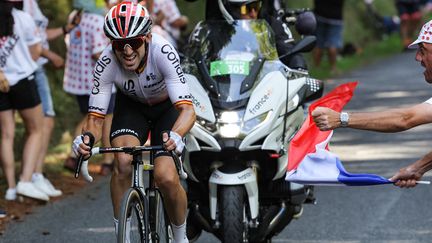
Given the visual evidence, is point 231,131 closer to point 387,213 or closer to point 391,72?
point 387,213

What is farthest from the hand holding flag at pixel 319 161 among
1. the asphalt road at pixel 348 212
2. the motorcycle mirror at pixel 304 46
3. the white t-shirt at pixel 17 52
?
the white t-shirt at pixel 17 52

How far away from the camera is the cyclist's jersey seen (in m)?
8.24

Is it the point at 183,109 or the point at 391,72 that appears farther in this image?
the point at 391,72

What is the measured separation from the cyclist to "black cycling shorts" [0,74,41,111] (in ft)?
10.2

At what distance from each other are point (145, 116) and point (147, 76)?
15.1 inches

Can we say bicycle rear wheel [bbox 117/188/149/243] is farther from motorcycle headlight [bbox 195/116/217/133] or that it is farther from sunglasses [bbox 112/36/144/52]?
motorcycle headlight [bbox 195/116/217/133]

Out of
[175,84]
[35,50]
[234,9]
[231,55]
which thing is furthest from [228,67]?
[35,50]

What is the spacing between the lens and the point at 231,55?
966cm

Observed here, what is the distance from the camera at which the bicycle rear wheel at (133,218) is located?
24.6ft

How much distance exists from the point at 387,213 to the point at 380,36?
20474 mm

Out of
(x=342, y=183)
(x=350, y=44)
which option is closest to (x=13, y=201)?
(x=342, y=183)

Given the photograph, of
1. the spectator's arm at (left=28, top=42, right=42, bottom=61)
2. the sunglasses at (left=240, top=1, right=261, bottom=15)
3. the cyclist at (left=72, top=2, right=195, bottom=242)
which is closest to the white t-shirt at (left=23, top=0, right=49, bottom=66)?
the spectator's arm at (left=28, top=42, right=42, bottom=61)

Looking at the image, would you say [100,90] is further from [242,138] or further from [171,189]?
[242,138]

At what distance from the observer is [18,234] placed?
1062 cm
